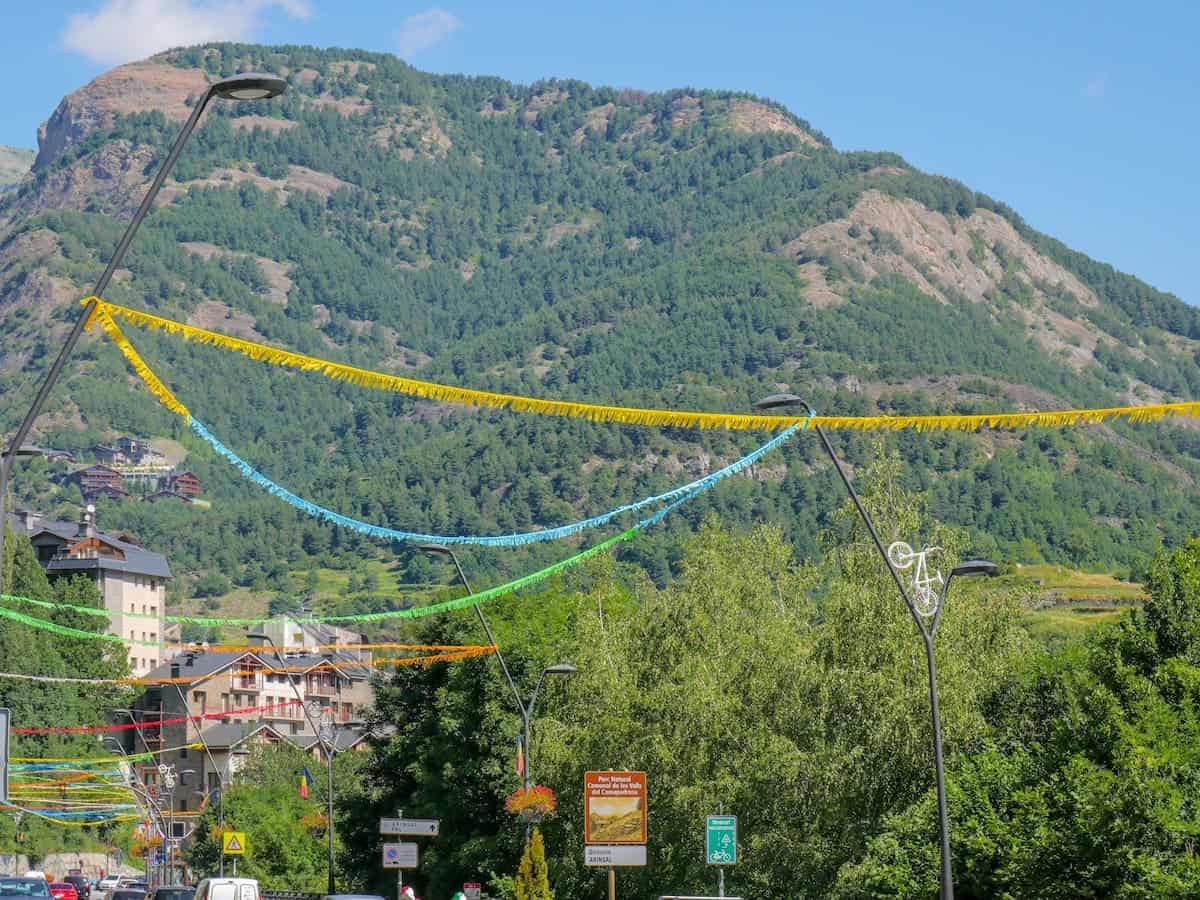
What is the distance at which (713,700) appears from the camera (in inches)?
1924

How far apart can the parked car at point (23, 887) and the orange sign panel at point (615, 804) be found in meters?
13.2

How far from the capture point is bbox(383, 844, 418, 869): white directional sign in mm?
50844

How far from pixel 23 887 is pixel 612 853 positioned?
16366 millimetres

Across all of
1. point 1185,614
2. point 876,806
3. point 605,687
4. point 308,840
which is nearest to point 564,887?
point 605,687

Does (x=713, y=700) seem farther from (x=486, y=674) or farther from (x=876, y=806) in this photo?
(x=486, y=674)

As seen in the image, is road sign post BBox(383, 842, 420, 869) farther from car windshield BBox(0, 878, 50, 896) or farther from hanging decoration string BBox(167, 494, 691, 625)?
car windshield BBox(0, 878, 50, 896)

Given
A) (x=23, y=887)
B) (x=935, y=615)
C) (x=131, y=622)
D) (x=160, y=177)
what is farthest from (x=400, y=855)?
(x=131, y=622)

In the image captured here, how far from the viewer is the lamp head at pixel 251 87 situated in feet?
59.8

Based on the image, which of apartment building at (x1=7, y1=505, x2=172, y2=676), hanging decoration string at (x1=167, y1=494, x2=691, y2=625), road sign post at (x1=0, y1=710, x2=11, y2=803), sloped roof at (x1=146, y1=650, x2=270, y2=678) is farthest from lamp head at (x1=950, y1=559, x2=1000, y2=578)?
apartment building at (x1=7, y1=505, x2=172, y2=676)

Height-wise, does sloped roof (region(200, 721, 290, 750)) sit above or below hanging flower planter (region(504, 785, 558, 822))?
above

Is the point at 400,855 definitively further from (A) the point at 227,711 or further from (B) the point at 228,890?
(A) the point at 227,711

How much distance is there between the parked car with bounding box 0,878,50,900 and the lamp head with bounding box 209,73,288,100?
2568 cm

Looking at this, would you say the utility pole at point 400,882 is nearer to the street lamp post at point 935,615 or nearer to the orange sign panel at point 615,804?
the orange sign panel at point 615,804

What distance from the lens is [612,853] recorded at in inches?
1334
